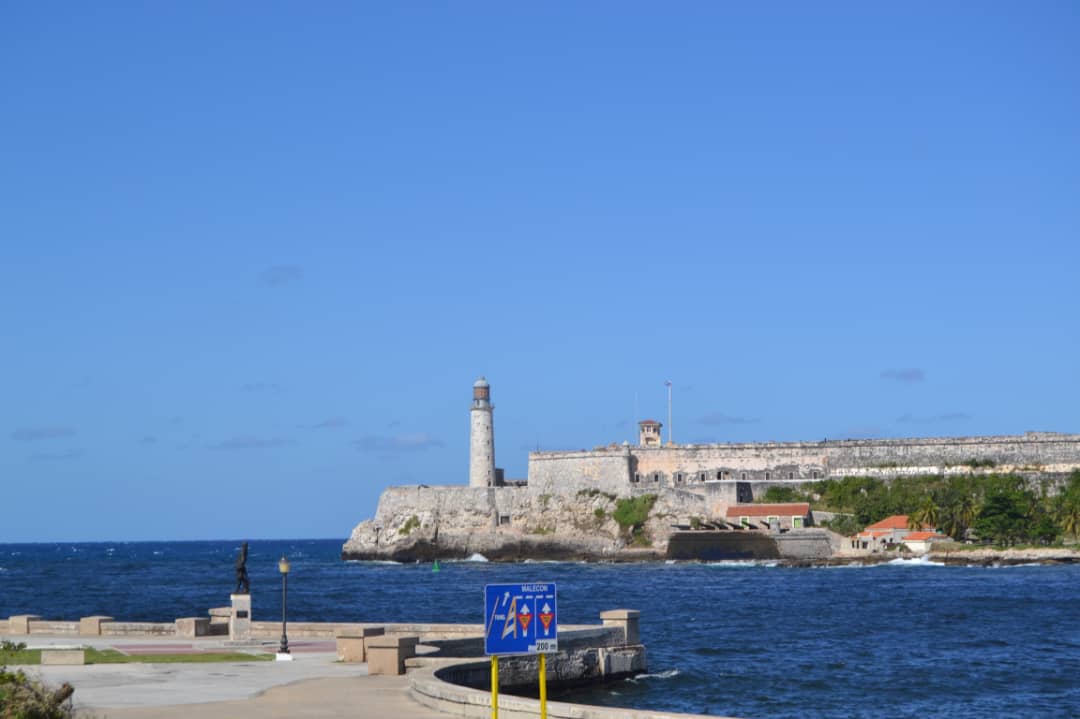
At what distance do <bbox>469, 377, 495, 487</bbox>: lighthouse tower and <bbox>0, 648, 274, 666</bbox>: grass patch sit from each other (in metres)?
86.8

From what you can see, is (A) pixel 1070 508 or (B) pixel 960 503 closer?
(A) pixel 1070 508

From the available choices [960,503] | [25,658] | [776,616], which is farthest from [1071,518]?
[25,658]

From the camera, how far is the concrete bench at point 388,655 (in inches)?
997

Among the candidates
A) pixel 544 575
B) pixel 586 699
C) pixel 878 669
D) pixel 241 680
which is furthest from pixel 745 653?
pixel 544 575

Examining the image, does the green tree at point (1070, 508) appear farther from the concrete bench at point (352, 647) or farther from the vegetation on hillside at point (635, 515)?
the concrete bench at point (352, 647)

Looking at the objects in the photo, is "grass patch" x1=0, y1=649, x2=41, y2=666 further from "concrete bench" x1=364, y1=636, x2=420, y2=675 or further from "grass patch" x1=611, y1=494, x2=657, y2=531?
"grass patch" x1=611, y1=494, x2=657, y2=531

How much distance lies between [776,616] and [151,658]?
30.6 meters

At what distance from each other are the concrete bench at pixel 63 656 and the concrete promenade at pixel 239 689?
0.55 meters

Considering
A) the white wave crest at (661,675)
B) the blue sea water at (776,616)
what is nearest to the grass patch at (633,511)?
the blue sea water at (776,616)

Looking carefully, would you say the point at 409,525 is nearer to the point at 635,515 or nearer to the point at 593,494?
the point at 593,494

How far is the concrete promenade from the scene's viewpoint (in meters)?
20.7

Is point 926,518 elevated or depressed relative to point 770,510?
depressed

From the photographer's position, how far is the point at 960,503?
101312 millimetres

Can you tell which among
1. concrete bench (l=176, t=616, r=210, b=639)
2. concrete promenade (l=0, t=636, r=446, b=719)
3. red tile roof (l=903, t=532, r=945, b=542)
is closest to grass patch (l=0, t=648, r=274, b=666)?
concrete promenade (l=0, t=636, r=446, b=719)
